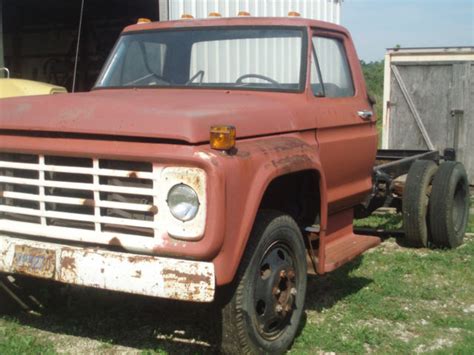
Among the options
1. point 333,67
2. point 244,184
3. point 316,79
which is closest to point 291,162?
point 244,184

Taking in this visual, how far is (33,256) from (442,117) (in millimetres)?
9419

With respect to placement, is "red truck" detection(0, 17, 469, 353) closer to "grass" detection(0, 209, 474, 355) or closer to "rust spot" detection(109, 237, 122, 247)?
"rust spot" detection(109, 237, 122, 247)

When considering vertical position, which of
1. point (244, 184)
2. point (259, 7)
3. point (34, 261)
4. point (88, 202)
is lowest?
Answer: point (34, 261)

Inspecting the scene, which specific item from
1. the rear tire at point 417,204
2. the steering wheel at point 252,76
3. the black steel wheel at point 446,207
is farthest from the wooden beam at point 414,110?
the steering wheel at point 252,76

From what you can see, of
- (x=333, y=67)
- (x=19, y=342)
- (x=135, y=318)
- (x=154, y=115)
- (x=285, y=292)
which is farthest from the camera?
(x=333, y=67)

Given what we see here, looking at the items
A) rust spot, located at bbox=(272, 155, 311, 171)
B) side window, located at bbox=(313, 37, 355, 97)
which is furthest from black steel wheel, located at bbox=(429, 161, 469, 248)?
rust spot, located at bbox=(272, 155, 311, 171)

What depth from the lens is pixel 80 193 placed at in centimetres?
371

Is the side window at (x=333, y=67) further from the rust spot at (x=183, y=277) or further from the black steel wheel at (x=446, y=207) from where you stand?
the rust spot at (x=183, y=277)

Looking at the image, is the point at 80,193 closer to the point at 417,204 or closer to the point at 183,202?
the point at 183,202

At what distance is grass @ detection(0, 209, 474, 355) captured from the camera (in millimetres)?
4152

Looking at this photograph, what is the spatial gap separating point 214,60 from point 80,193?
1.59 meters

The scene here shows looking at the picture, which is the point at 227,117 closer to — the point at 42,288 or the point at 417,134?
the point at 42,288

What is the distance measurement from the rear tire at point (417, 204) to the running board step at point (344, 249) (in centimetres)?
153

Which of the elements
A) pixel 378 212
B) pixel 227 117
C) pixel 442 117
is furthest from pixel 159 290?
pixel 442 117
